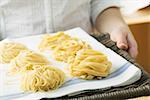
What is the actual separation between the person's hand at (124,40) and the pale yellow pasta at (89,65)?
0.12m

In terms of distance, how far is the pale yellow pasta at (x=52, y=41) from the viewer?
0.82 m

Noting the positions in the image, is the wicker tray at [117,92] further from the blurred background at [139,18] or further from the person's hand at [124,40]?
the blurred background at [139,18]

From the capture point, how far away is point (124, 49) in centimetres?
82

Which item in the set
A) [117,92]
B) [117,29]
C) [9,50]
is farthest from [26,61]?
[117,29]

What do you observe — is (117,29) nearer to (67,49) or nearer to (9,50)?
(67,49)

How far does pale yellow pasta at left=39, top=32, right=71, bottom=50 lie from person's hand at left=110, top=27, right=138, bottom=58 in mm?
131

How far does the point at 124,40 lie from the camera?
2.83ft

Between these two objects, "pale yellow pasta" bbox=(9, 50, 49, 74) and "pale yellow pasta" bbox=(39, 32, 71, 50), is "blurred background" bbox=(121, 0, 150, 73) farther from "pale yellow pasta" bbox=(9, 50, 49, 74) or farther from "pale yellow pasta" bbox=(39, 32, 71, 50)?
"pale yellow pasta" bbox=(9, 50, 49, 74)

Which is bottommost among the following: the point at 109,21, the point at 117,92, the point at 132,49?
the point at 117,92

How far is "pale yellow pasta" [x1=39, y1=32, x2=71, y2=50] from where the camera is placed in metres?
0.82

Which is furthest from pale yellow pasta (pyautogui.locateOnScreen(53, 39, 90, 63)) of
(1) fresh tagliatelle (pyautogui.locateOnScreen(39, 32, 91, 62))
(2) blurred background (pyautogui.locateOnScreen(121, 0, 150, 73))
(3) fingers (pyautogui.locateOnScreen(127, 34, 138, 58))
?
(2) blurred background (pyautogui.locateOnScreen(121, 0, 150, 73))

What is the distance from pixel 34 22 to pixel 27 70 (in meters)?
0.28

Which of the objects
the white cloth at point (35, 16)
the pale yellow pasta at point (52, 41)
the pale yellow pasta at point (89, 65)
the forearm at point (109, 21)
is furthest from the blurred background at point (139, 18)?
the pale yellow pasta at point (89, 65)

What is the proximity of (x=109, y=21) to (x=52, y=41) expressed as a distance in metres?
0.24
